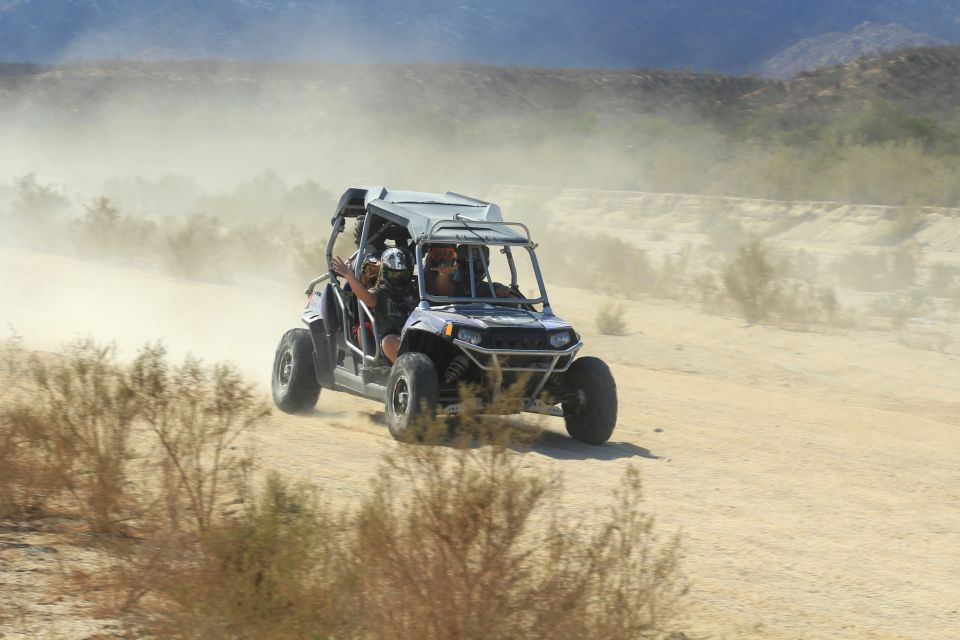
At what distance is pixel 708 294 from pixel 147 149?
141 feet

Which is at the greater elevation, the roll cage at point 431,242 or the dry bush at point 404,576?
the roll cage at point 431,242

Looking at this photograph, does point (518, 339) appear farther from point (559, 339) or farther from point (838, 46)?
point (838, 46)

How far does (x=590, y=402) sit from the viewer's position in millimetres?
10844

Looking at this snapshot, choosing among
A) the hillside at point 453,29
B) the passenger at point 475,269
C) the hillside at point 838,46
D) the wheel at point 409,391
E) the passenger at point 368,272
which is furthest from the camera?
the hillside at point 453,29

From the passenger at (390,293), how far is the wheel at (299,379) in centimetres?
110

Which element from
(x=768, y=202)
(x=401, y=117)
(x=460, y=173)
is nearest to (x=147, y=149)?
(x=401, y=117)

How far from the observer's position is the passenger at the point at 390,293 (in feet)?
36.7

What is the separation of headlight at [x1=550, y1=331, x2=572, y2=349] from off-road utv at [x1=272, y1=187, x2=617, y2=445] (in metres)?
0.01

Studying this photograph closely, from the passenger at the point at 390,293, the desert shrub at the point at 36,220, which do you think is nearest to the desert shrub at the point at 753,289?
the passenger at the point at 390,293

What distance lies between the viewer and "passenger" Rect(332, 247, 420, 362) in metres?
11.2

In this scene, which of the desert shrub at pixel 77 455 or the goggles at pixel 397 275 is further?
the goggles at pixel 397 275

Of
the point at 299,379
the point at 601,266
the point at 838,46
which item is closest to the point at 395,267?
the point at 299,379

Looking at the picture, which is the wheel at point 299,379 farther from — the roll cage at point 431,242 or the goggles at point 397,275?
the goggles at point 397,275

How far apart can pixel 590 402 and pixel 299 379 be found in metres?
2.91
